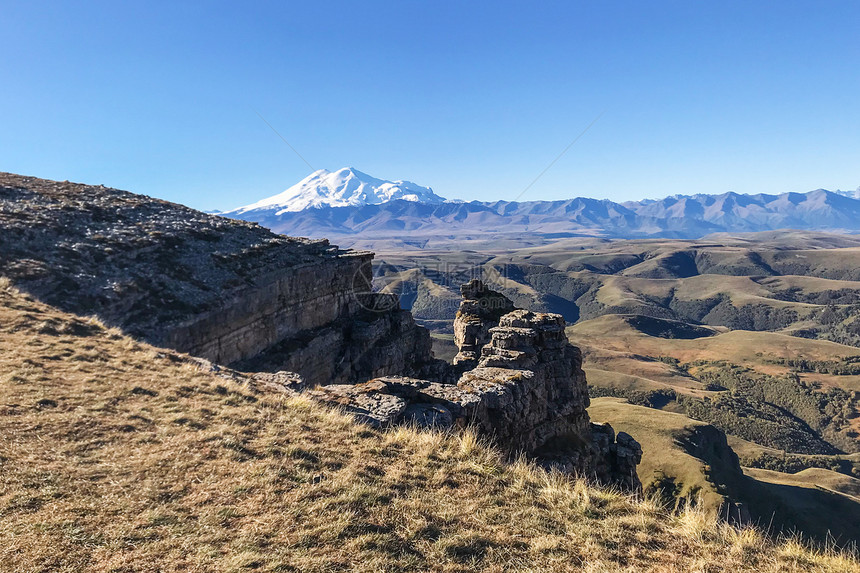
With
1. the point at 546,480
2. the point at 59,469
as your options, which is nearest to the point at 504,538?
the point at 546,480

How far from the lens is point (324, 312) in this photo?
40.7 metres

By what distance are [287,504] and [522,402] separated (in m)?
16.5

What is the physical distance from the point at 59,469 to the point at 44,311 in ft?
54.6

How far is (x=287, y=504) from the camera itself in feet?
31.6

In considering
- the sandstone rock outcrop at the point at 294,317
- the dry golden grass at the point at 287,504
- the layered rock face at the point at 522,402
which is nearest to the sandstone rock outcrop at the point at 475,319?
the sandstone rock outcrop at the point at 294,317

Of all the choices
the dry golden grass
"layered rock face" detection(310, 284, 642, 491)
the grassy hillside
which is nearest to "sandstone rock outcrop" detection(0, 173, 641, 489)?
"layered rock face" detection(310, 284, 642, 491)

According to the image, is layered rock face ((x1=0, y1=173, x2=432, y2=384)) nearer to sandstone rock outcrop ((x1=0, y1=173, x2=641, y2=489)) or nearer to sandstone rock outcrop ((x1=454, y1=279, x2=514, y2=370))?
sandstone rock outcrop ((x1=0, y1=173, x2=641, y2=489))

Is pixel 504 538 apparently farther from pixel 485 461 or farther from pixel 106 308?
pixel 106 308

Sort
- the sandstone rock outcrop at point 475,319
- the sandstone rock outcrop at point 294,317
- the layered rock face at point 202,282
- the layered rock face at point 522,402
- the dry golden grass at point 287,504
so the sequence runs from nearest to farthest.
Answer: the dry golden grass at point 287,504, the layered rock face at point 522,402, the sandstone rock outcrop at point 294,317, the layered rock face at point 202,282, the sandstone rock outcrop at point 475,319

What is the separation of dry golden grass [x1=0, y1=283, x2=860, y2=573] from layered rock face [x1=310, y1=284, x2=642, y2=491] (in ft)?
10.8

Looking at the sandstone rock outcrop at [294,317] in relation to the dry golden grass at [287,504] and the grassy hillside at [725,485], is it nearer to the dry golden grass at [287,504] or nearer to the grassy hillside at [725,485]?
the dry golden grass at [287,504]

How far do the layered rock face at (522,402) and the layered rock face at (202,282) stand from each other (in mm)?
14370

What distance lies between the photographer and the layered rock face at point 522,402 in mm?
18312

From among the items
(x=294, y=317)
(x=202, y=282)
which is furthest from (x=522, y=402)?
(x=202, y=282)
